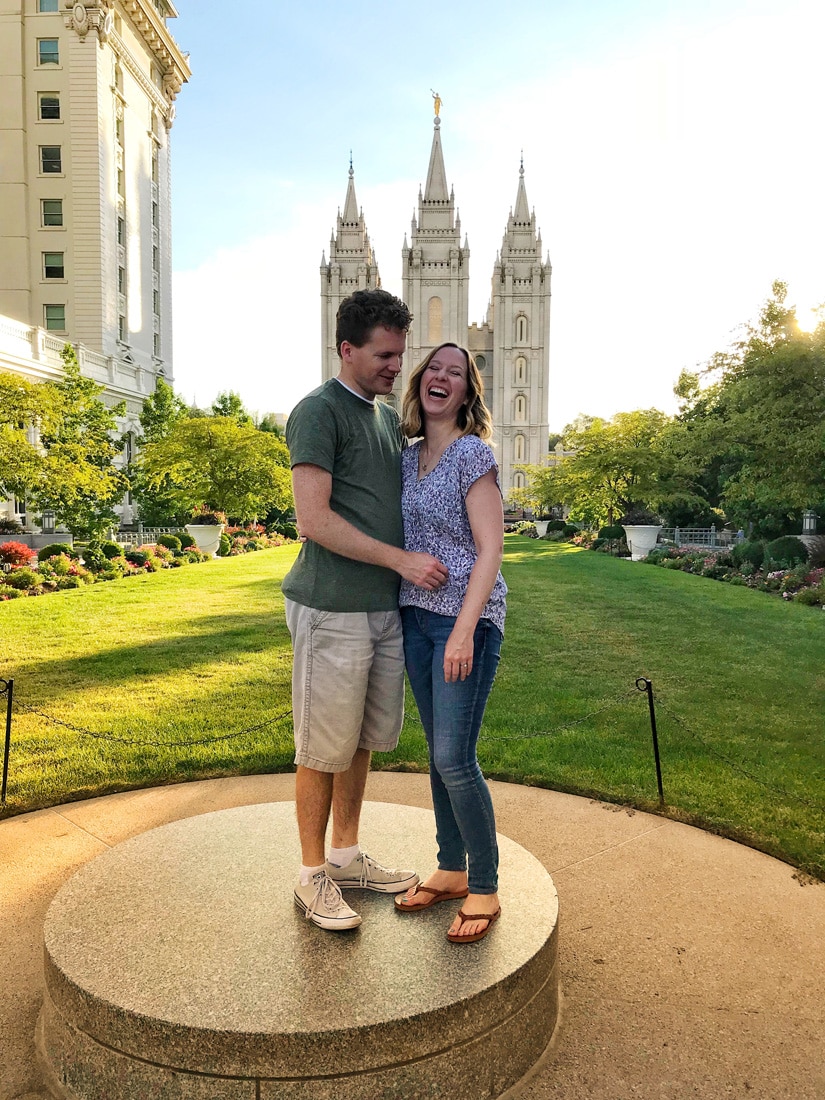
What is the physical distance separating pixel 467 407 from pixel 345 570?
0.65 metres

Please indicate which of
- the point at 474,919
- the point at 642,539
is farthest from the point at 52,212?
the point at 474,919

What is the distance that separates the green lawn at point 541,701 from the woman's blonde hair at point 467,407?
2.59 m

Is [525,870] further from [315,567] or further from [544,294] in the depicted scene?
Answer: [544,294]

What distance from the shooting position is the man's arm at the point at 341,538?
8.10 ft

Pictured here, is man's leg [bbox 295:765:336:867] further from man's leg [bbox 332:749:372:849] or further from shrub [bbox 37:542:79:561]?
shrub [bbox 37:542:79:561]

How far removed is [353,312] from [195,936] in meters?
2.01

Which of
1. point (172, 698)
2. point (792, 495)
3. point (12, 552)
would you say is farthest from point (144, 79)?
point (172, 698)

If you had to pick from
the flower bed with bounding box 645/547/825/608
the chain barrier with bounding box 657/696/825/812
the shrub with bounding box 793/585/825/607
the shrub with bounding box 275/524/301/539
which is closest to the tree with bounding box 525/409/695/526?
the flower bed with bounding box 645/547/825/608

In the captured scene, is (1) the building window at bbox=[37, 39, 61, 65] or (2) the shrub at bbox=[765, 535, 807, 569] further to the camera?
(1) the building window at bbox=[37, 39, 61, 65]

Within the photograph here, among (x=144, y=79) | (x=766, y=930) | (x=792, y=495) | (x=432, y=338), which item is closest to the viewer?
(x=766, y=930)

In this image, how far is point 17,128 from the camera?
3609cm

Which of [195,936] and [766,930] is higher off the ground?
[195,936]

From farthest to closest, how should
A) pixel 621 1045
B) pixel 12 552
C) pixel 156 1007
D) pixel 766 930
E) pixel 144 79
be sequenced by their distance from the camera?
1. pixel 144 79
2. pixel 12 552
3. pixel 766 930
4. pixel 621 1045
5. pixel 156 1007

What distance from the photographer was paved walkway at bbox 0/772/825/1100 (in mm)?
2348
